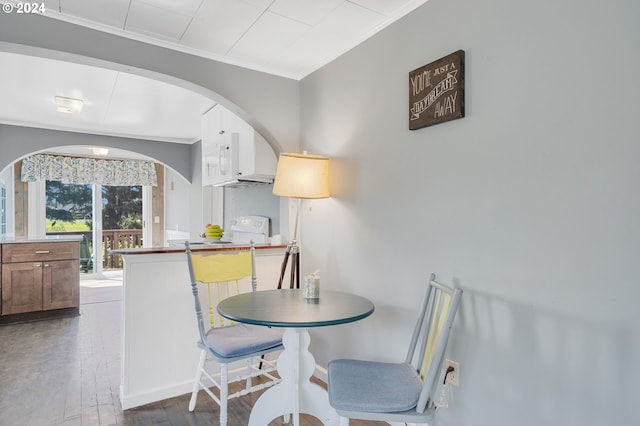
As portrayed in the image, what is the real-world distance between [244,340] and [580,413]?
4.92 feet

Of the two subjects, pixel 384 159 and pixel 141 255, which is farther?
pixel 141 255

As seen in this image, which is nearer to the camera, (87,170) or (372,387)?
(372,387)

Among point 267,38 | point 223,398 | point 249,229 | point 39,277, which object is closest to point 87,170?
point 39,277

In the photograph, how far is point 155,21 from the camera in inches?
82.5

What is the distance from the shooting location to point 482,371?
5.26ft

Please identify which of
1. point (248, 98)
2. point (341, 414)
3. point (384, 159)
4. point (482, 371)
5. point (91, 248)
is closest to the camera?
A: point (341, 414)

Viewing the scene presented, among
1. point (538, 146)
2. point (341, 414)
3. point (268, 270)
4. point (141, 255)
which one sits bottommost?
point (341, 414)

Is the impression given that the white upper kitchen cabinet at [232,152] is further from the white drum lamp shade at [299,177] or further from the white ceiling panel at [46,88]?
the white ceiling panel at [46,88]

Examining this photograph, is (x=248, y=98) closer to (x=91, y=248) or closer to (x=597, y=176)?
(x=597, y=176)

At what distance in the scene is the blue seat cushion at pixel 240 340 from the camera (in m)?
1.92

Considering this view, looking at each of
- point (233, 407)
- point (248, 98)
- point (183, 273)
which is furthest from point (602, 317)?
point (248, 98)

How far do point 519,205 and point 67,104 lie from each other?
4138 millimetres

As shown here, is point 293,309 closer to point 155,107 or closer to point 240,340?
point 240,340

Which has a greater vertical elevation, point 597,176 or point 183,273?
point 597,176
